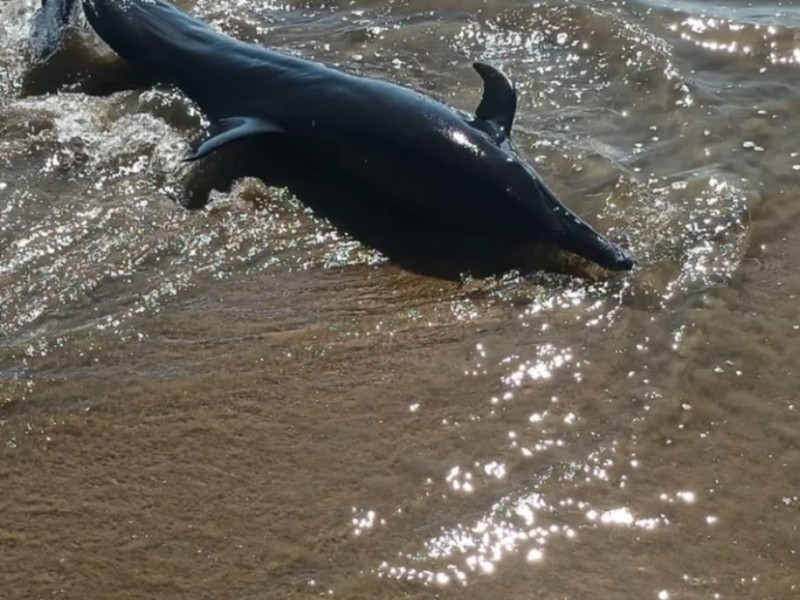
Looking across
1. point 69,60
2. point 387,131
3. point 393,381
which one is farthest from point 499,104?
point 69,60

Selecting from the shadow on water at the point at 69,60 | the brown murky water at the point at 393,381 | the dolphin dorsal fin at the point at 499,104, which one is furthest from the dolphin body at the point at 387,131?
the shadow on water at the point at 69,60

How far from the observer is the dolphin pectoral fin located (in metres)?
5.00

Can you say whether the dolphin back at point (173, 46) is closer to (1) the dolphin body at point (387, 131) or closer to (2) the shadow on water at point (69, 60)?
(1) the dolphin body at point (387, 131)

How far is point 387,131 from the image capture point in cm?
494

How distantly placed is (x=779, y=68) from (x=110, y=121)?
408 cm

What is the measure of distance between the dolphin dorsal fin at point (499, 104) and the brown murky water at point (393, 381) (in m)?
0.47

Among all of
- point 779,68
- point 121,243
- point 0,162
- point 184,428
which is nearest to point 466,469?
point 184,428

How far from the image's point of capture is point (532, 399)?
12.8 ft

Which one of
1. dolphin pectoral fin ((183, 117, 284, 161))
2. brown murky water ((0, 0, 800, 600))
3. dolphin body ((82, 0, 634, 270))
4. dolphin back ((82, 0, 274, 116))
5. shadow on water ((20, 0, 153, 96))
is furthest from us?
shadow on water ((20, 0, 153, 96))

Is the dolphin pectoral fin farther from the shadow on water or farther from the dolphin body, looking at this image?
the shadow on water

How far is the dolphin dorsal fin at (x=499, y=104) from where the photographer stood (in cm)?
504

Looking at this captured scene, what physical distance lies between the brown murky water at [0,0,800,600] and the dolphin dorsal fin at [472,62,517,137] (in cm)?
47

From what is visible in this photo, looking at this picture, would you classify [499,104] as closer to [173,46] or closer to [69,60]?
[173,46]

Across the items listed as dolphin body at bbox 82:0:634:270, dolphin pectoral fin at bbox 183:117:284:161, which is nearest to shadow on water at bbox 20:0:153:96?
dolphin body at bbox 82:0:634:270
